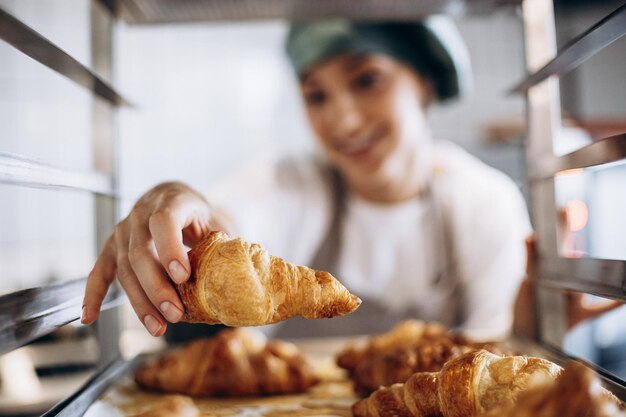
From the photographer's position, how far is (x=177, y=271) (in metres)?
0.65

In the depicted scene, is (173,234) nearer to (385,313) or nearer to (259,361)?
(259,361)

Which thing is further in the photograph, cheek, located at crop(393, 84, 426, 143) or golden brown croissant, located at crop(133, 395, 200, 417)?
cheek, located at crop(393, 84, 426, 143)

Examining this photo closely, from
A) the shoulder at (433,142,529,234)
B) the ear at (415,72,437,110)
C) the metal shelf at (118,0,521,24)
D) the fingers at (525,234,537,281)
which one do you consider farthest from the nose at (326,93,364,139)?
the fingers at (525,234,537,281)

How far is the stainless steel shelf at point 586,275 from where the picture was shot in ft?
2.30

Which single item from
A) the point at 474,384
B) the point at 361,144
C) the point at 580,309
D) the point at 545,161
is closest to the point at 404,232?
the point at 361,144

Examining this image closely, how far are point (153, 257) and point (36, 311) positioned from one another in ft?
0.48

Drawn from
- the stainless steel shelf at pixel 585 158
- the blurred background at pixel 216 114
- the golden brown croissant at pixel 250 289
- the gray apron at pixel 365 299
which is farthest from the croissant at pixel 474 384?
the blurred background at pixel 216 114

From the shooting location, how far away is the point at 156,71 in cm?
352

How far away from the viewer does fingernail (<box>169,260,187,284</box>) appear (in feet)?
2.14

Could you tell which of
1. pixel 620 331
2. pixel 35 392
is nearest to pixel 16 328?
pixel 35 392

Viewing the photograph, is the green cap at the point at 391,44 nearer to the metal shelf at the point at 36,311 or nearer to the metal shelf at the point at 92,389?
the metal shelf at the point at 92,389

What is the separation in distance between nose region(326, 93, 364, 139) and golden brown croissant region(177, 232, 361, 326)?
4.93ft

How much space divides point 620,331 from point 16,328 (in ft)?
9.08

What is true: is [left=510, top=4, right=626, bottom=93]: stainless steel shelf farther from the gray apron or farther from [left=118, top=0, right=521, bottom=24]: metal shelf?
the gray apron
